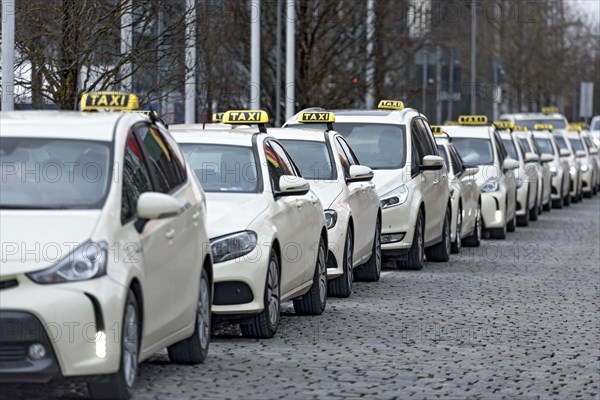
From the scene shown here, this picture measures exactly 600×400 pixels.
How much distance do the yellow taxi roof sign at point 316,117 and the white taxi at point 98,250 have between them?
7.05 meters

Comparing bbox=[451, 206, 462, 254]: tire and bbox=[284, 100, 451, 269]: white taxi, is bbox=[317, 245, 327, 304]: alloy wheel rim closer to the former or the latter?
bbox=[284, 100, 451, 269]: white taxi

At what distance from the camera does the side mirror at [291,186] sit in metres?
12.2

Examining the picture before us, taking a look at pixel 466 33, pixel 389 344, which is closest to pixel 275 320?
pixel 389 344

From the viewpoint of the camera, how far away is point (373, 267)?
55.6 ft

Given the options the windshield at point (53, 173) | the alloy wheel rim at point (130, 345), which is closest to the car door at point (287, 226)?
the windshield at point (53, 173)

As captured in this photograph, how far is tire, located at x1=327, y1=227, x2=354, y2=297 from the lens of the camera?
15102 mm

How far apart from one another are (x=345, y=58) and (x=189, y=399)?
32901 millimetres

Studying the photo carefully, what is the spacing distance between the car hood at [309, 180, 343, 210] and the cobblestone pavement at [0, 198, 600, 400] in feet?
2.91

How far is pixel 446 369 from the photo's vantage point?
10555mm

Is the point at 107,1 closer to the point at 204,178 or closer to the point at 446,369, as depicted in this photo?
the point at 204,178

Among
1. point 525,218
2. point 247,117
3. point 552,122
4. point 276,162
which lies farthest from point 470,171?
point 552,122

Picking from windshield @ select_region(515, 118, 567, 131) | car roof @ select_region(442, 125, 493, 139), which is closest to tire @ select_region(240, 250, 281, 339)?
car roof @ select_region(442, 125, 493, 139)

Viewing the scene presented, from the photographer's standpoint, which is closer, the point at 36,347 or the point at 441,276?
the point at 36,347

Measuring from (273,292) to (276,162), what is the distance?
147cm
